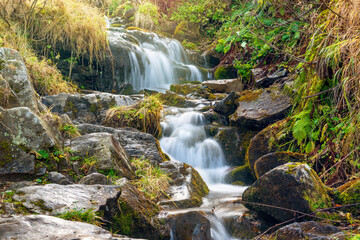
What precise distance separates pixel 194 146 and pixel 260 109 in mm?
1550

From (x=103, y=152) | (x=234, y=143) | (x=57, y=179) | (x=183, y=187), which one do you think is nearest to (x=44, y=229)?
(x=57, y=179)

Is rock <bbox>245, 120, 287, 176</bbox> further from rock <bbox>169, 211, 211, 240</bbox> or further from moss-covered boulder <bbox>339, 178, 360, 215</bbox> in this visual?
rock <bbox>169, 211, 211, 240</bbox>

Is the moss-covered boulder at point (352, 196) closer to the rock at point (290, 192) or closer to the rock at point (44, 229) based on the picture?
the rock at point (290, 192)

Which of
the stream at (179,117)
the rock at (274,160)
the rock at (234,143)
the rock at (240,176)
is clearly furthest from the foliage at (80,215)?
the rock at (234,143)

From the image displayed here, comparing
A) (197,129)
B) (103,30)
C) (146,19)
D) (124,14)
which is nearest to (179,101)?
(197,129)

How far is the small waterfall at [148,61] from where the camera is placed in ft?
30.6

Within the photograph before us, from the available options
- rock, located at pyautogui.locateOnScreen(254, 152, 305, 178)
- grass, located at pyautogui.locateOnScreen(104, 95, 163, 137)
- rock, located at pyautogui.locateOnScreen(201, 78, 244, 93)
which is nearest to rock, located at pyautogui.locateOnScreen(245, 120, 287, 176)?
rock, located at pyautogui.locateOnScreen(254, 152, 305, 178)

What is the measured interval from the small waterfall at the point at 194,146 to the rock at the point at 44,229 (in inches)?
149

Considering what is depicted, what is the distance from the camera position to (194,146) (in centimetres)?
638

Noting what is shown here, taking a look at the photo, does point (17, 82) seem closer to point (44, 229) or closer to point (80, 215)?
point (80, 215)

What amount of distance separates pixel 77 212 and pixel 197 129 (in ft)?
15.2

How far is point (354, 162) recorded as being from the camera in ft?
11.6

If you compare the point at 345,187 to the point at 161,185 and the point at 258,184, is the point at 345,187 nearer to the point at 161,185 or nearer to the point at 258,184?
the point at 258,184

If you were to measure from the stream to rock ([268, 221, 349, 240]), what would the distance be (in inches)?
30.4
